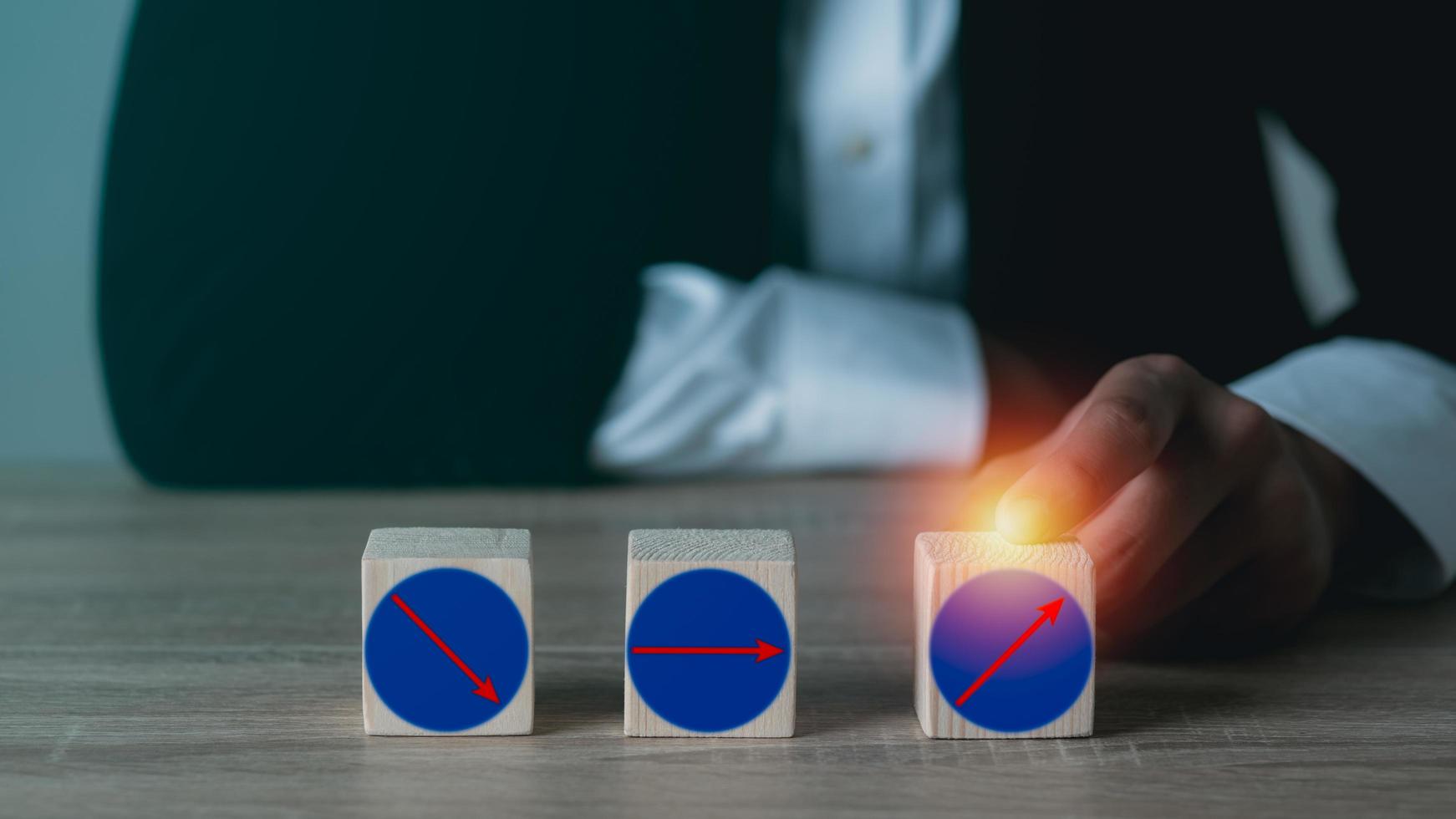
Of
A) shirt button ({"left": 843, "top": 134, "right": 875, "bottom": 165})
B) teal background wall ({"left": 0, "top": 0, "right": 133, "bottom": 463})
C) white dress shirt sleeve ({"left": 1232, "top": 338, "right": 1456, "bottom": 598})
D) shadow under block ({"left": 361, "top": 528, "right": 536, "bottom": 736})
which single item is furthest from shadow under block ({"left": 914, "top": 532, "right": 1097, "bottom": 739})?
teal background wall ({"left": 0, "top": 0, "right": 133, "bottom": 463})

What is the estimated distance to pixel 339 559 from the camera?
3.72 feet

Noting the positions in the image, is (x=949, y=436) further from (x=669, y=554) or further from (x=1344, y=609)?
(x=669, y=554)

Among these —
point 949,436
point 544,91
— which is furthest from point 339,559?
point 949,436

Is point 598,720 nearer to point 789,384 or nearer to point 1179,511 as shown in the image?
point 1179,511

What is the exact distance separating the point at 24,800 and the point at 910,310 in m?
1.07

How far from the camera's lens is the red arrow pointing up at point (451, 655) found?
70cm

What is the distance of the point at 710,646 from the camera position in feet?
2.29

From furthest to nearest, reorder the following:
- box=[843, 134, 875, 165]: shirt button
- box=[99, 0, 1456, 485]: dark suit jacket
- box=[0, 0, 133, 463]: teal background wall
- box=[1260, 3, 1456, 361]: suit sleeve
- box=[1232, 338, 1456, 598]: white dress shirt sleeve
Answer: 1. box=[0, 0, 133, 463]: teal background wall
2. box=[843, 134, 875, 165]: shirt button
3. box=[99, 0, 1456, 485]: dark suit jacket
4. box=[1260, 3, 1456, 361]: suit sleeve
5. box=[1232, 338, 1456, 598]: white dress shirt sleeve

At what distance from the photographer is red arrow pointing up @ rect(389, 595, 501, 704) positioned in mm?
699

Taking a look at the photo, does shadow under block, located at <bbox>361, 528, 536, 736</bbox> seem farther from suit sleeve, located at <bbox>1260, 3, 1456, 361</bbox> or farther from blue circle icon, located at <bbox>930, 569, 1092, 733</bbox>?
suit sleeve, located at <bbox>1260, 3, 1456, 361</bbox>

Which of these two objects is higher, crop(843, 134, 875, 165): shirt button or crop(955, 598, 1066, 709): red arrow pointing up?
crop(843, 134, 875, 165): shirt button

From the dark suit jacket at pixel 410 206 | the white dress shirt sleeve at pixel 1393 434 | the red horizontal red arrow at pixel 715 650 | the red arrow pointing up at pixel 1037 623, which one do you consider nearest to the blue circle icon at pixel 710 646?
the red horizontal red arrow at pixel 715 650

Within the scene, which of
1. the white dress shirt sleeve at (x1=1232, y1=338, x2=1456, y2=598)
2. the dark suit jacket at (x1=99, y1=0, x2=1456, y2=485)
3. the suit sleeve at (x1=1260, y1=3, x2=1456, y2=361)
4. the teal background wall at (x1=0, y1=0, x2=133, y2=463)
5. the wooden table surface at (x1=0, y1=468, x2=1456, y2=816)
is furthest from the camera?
the teal background wall at (x1=0, y1=0, x2=133, y2=463)

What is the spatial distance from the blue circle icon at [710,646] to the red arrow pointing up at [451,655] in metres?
0.08
